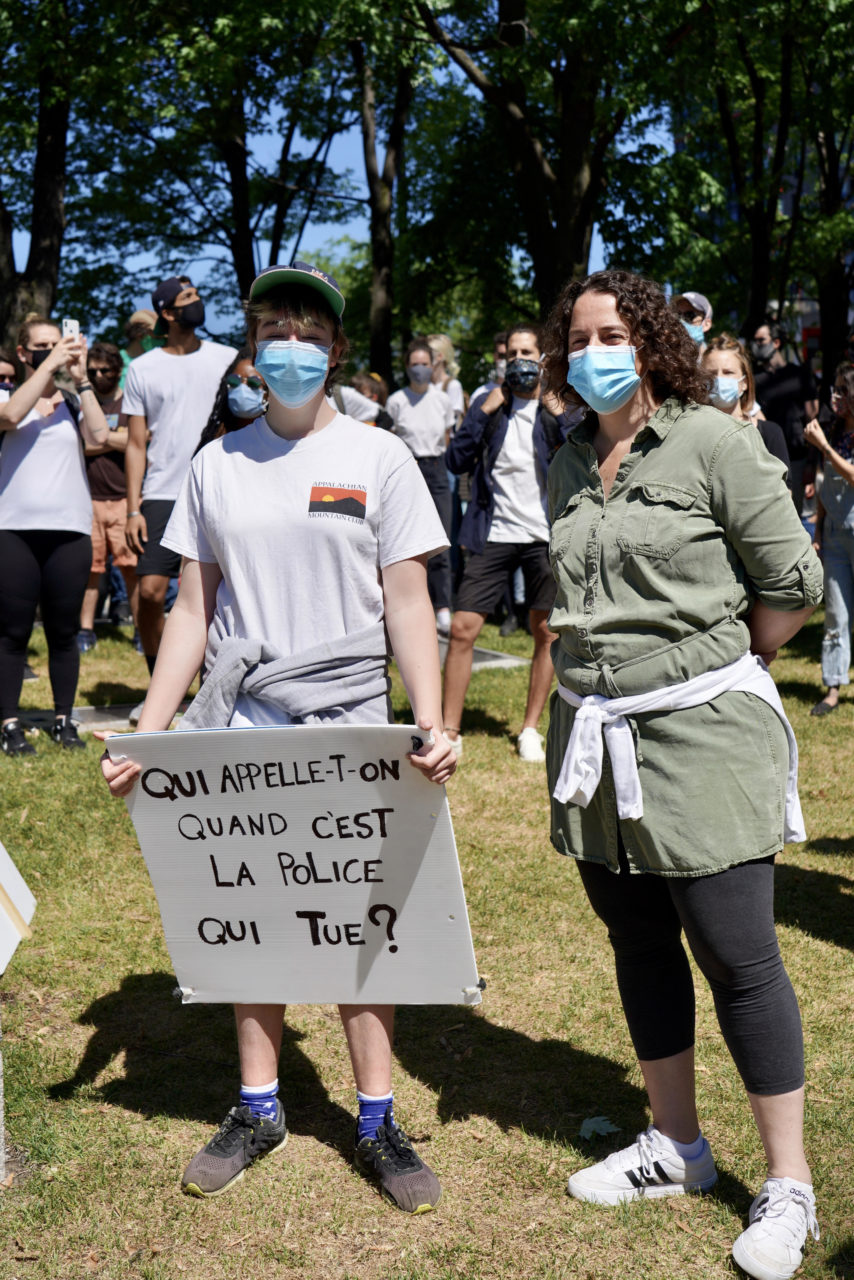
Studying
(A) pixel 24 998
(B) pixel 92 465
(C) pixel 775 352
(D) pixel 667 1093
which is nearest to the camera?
(D) pixel 667 1093

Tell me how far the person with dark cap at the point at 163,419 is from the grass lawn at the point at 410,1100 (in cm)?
209

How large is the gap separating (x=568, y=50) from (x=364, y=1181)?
515 inches

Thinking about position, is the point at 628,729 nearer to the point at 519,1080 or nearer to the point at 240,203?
the point at 519,1080

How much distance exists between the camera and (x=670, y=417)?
2.80 meters

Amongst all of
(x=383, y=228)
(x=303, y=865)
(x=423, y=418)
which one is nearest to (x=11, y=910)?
(x=303, y=865)

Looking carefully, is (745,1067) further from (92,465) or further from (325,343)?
(92,465)

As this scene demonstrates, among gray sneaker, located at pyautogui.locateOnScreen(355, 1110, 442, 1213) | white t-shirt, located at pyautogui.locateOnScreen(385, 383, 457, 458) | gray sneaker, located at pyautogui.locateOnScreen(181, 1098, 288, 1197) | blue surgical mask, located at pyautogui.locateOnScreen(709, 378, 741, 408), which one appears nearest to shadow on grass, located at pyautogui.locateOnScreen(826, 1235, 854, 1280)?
gray sneaker, located at pyautogui.locateOnScreen(355, 1110, 442, 1213)

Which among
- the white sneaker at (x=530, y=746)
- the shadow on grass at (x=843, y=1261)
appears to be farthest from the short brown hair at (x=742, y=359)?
the shadow on grass at (x=843, y=1261)

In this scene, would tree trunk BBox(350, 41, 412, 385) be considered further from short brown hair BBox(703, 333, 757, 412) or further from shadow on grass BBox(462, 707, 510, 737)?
short brown hair BBox(703, 333, 757, 412)

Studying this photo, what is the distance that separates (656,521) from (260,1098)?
5.83 feet

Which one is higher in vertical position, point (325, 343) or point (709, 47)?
point (709, 47)

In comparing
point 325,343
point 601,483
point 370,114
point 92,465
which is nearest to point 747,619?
point 601,483

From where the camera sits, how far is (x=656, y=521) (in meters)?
2.71

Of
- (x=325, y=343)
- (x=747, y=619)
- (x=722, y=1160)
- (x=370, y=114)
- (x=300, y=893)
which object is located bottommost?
(x=722, y=1160)
